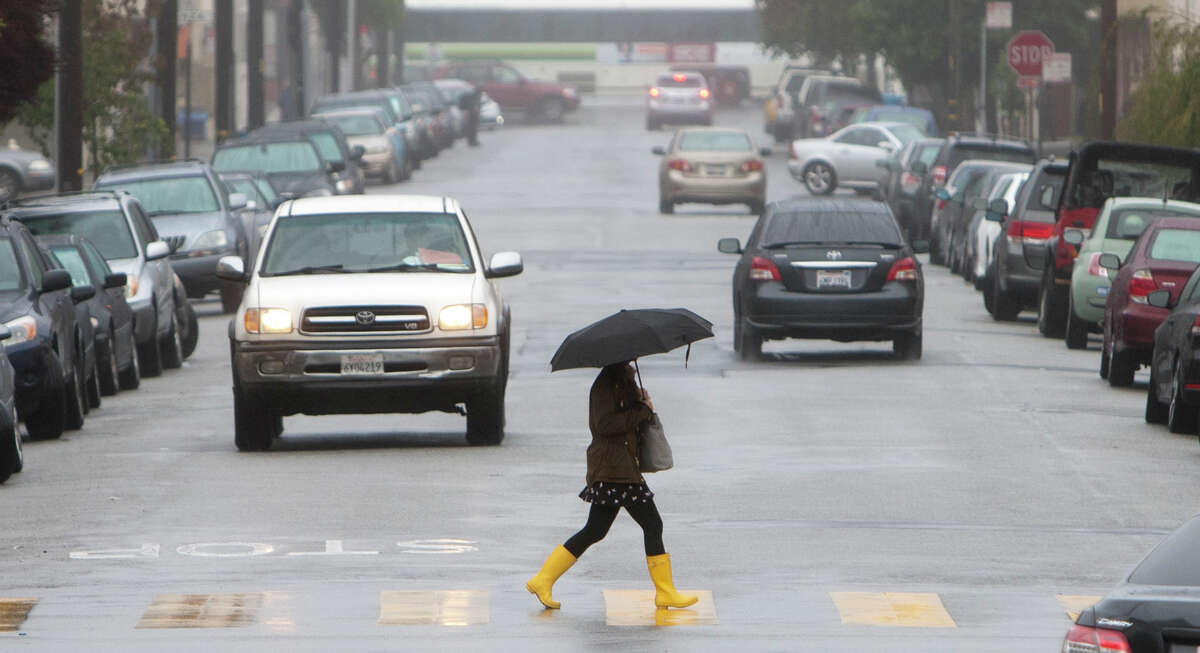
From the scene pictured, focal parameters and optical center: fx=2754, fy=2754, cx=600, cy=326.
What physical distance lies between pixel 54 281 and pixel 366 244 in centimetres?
252

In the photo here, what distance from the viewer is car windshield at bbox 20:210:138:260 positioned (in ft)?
85.9

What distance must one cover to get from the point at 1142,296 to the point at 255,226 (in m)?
15.1

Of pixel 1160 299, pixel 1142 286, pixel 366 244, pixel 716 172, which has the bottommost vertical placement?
pixel 716 172

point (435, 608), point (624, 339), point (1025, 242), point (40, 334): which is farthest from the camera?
point (1025, 242)

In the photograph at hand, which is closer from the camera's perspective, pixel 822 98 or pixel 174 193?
pixel 174 193

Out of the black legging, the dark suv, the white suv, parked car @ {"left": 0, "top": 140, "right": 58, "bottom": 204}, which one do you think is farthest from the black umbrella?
parked car @ {"left": 0, "top": 140, "right": 58, "bottom": 204}

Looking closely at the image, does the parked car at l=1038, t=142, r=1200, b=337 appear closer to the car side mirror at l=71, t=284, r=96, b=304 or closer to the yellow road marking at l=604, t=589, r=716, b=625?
the car side mirror at l=71, t=284, r=96, b=304

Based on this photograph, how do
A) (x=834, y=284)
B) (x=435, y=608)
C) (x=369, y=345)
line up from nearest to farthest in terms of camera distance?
(x=435, y=608) → (x=369, y=345) → (x=834, y=284)

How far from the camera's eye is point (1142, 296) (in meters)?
22.4

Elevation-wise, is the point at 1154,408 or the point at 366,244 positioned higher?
the point at 366,244

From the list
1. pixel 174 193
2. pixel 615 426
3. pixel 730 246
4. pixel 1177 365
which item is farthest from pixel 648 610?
pixel 174 193

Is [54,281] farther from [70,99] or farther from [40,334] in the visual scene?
[70,99]

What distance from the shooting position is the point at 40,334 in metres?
19.5

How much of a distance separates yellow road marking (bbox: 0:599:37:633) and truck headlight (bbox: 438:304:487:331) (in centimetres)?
609
